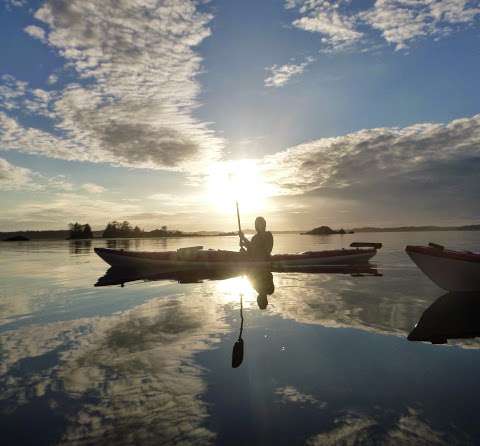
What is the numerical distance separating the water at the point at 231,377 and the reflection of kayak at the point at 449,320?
1.14 feet

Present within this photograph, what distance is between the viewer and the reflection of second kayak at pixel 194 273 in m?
18.2

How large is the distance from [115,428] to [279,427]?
1.98 metres

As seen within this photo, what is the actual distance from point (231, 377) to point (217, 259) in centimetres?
1565

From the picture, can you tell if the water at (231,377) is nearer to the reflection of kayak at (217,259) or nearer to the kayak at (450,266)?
the kayak at (450,266)

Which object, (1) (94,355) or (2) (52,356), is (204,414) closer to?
(1) (94,355)

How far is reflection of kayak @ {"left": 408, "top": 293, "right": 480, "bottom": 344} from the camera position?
25.3 feet

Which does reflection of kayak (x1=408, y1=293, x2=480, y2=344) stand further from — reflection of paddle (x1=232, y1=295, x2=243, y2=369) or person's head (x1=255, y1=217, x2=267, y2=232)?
person's head (x1=255, y1=217, x2=267, y2=232)

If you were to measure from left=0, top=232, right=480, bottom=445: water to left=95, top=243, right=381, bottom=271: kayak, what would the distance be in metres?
9.85

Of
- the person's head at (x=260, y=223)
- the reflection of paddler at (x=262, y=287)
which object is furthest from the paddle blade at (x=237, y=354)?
the person's head at (x=260, y=223)

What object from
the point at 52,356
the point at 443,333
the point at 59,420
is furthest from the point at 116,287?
the point at 443,333

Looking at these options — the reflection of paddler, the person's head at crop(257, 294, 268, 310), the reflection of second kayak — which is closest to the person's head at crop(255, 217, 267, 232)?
the reflection of paddler

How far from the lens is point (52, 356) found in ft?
22.1

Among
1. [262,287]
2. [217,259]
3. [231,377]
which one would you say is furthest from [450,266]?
[217,259]

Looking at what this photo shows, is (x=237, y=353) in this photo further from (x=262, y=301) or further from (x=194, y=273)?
(x=194, y=273)
